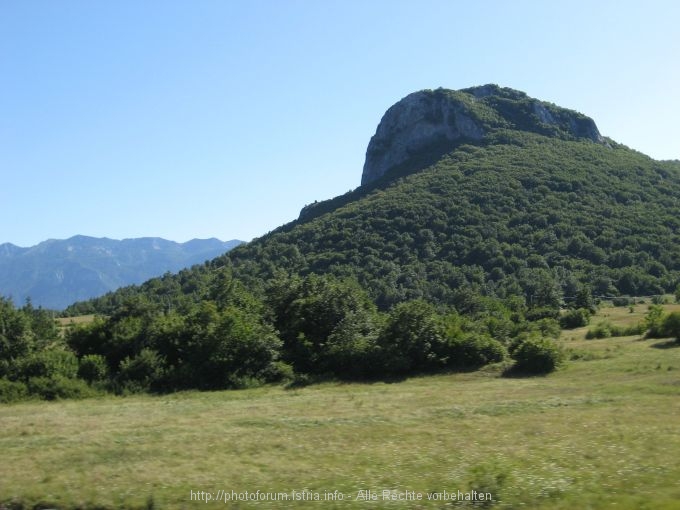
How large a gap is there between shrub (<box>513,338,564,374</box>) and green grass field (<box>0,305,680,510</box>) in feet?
7.52

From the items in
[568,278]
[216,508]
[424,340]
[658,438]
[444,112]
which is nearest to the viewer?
[216,508]

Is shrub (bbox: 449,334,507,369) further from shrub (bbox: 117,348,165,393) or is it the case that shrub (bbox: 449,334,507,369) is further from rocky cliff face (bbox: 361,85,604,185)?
rocky cliff face (bbox: 361,85,604,185)

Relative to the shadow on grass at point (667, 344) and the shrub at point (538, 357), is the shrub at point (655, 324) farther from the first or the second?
the shrub at point (538, 357)

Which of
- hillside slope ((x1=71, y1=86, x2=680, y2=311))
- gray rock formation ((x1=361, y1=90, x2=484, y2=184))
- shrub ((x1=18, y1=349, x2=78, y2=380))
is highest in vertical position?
gray rock formation ((x1=361, y1=90, x2=484, y2=184))

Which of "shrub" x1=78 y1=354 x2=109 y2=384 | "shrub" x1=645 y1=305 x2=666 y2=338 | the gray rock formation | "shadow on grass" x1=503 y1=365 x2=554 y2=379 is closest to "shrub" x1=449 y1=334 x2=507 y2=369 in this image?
"shadow on grass" x1=503 y1=365 x2=554 y2=379

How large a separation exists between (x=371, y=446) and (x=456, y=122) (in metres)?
169

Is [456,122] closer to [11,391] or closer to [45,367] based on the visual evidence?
[45,367]

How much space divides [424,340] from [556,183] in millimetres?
100333

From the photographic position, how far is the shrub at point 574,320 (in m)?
54.2

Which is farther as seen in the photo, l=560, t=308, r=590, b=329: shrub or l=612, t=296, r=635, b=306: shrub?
l=612, t=296, r=635, b=306: shrub

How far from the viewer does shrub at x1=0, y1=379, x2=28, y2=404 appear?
29.9m

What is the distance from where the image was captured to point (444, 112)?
595 feet

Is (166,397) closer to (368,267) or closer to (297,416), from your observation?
(297,416)

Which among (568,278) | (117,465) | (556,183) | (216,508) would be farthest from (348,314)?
(556,183)
